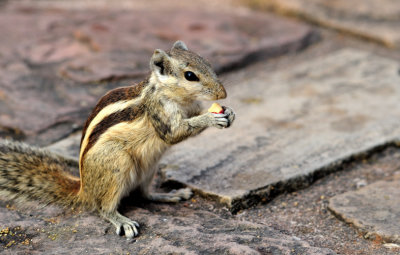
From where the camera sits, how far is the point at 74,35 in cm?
651

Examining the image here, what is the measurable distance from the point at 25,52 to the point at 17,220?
2981 mm

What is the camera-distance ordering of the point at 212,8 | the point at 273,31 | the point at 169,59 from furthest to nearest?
the point at 212,8 < the point at 273,31 < the point at 169,59

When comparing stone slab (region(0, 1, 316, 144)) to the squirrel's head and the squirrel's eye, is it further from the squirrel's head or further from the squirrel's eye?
the squirrel's eye

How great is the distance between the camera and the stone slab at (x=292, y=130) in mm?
4281

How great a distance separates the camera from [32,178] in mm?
3820

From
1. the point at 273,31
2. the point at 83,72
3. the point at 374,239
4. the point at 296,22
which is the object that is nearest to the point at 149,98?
the point at 374,239

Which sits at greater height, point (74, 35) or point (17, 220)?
point (74, 35)

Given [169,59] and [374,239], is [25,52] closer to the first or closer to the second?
[169,59]

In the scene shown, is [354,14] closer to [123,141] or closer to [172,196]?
[172,196]

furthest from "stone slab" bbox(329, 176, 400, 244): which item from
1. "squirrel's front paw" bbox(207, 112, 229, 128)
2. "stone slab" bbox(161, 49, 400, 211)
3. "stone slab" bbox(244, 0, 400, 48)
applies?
"stone slab" bbox(244, 0, 400, 48)

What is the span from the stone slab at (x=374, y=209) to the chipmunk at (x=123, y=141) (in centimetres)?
94

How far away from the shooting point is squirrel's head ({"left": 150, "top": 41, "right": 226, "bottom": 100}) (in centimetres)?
382

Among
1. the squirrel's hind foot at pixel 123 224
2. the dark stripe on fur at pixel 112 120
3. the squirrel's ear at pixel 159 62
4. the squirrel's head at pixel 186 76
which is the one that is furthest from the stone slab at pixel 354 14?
the squirrel's hind foot at pixel 123 224

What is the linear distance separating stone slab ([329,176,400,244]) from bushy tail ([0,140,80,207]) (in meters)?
1.76
